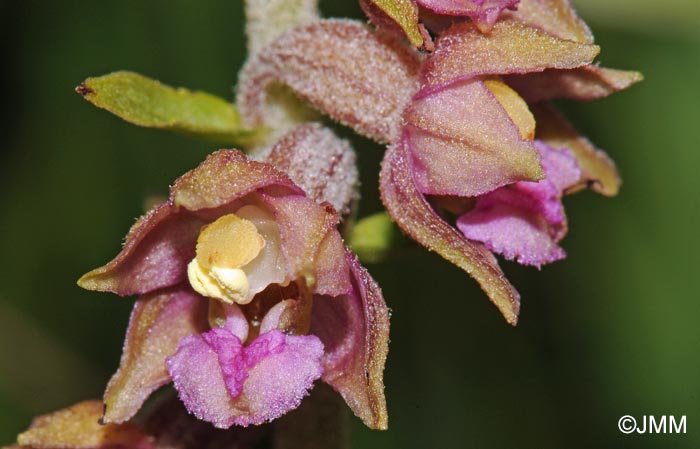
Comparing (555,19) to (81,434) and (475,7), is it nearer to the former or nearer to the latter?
(475,7)

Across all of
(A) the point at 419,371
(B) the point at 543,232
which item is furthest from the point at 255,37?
(A) the point at 419,371

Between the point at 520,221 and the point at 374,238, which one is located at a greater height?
the point at 520,221

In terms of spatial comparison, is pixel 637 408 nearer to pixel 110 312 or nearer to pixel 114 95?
pixel 110 312

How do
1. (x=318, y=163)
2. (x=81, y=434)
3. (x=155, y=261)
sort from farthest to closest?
(x=81, y=434), (x=318, y=163), (x=155, y=261)

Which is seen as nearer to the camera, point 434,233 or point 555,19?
point 434,233

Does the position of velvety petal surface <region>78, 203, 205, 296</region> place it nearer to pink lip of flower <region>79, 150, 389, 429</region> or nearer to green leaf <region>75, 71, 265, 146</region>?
pink lip of flower <region>79, 150, 389, 429</region>

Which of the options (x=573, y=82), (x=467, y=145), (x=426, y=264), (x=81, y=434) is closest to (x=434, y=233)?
(x=467, y=145)
